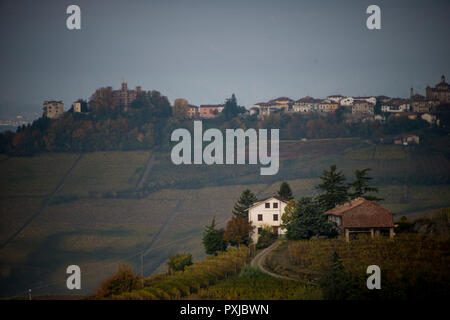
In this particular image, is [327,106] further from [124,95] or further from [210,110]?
[124,95]

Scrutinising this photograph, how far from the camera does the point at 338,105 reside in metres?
136

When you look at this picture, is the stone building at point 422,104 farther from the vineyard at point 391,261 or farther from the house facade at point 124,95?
the vineyard at point 391,261

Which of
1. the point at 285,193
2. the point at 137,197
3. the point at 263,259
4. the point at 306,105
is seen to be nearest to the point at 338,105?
the point at 306,105

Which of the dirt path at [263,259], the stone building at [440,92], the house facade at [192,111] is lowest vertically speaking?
the dirt path at [263,259]

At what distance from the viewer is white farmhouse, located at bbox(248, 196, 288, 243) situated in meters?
38.1

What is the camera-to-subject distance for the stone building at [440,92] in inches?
5034

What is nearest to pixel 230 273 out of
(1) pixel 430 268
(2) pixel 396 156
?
(1) pixel 430 268

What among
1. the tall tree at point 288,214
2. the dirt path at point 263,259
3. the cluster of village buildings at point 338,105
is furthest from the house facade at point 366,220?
the cluster of village buildings at point 338,105

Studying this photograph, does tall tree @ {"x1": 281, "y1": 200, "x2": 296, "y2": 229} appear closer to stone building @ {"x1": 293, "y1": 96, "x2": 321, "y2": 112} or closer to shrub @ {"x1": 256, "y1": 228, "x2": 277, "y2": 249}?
shrub @ {"x1": 256, "y1": 228, "x2": 277, "y2": 249}

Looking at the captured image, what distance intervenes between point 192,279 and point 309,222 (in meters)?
8.86

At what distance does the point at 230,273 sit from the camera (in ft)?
95.5

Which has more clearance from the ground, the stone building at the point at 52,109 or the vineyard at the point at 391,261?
the stone building at the point at 52,109

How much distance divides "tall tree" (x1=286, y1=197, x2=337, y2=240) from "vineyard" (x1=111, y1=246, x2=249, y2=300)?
3.21 m
